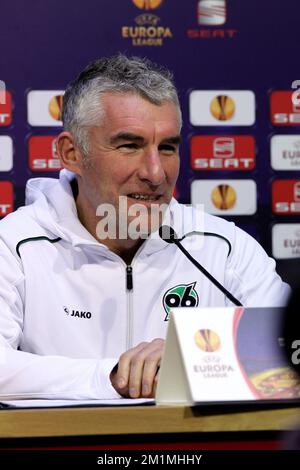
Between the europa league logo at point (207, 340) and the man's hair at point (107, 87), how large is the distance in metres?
0.82

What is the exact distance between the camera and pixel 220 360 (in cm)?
113

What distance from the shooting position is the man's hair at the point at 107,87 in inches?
73.2

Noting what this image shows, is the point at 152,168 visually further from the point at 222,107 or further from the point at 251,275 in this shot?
the point at 222,107

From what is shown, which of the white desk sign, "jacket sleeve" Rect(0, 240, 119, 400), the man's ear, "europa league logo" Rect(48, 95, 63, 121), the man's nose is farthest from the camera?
"europa league logo" Rect(48, 95, 63, 121)

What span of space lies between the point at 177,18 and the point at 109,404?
1.29 m

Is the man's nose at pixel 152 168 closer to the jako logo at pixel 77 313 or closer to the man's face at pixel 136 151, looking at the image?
the man's face at pixel 136 151

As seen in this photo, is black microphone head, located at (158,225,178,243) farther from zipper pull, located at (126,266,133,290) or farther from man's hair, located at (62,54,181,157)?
man's hair, located at (62,54,181,157)

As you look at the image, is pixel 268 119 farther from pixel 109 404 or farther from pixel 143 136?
pixel 109 404

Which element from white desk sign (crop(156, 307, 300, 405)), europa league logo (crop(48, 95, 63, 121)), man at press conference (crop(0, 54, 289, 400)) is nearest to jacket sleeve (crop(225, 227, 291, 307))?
man at press conference (crop(0, 54, 289, 400))

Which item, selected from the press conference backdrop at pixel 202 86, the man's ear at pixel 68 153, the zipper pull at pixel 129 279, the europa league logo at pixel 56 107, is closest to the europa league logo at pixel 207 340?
the zipper pull at pixel 129 279

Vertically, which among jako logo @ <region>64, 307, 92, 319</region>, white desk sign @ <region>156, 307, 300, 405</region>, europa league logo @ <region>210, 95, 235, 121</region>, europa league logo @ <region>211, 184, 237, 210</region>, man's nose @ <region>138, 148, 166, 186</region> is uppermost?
europa league logo @ <region>210, 95, 235, 121</region>

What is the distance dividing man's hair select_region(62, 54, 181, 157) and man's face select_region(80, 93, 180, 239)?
2 centimetres

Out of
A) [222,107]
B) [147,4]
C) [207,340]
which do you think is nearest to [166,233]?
[222,107]

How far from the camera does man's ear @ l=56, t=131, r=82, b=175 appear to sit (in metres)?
1.99
